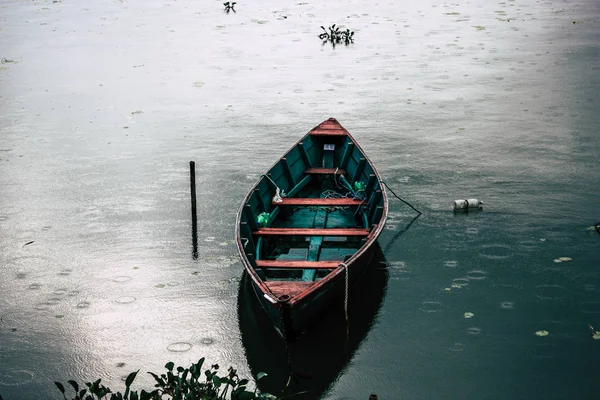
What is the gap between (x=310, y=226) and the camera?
12898 mm

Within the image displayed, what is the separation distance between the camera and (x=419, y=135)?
722 inches

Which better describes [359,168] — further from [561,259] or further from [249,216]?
[561,259]

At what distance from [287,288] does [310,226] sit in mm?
3557

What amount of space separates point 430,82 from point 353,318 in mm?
14732

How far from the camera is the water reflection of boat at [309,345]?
9.15 m

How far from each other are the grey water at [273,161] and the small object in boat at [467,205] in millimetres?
216

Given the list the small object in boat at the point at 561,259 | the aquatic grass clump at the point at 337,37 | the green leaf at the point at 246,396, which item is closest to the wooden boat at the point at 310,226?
the green leaf at the point at 246,396

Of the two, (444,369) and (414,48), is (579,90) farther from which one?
(444,369)

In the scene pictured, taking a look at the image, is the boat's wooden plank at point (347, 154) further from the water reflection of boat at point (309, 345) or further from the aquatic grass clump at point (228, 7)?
the aquatic grass clump at point (228, 7)

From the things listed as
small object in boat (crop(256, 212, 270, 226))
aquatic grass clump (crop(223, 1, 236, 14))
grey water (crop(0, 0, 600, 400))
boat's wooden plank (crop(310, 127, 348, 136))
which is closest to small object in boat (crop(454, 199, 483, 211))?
grey water (crop(0, 0, 600, 400))

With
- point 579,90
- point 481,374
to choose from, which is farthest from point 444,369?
point 579,90

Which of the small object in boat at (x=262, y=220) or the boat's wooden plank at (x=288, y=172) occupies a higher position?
the boat's wooden plank at (x=288, y=172)

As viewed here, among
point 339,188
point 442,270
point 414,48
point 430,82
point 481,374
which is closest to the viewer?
point 481,374

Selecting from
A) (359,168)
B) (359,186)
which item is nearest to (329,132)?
(359,168)
